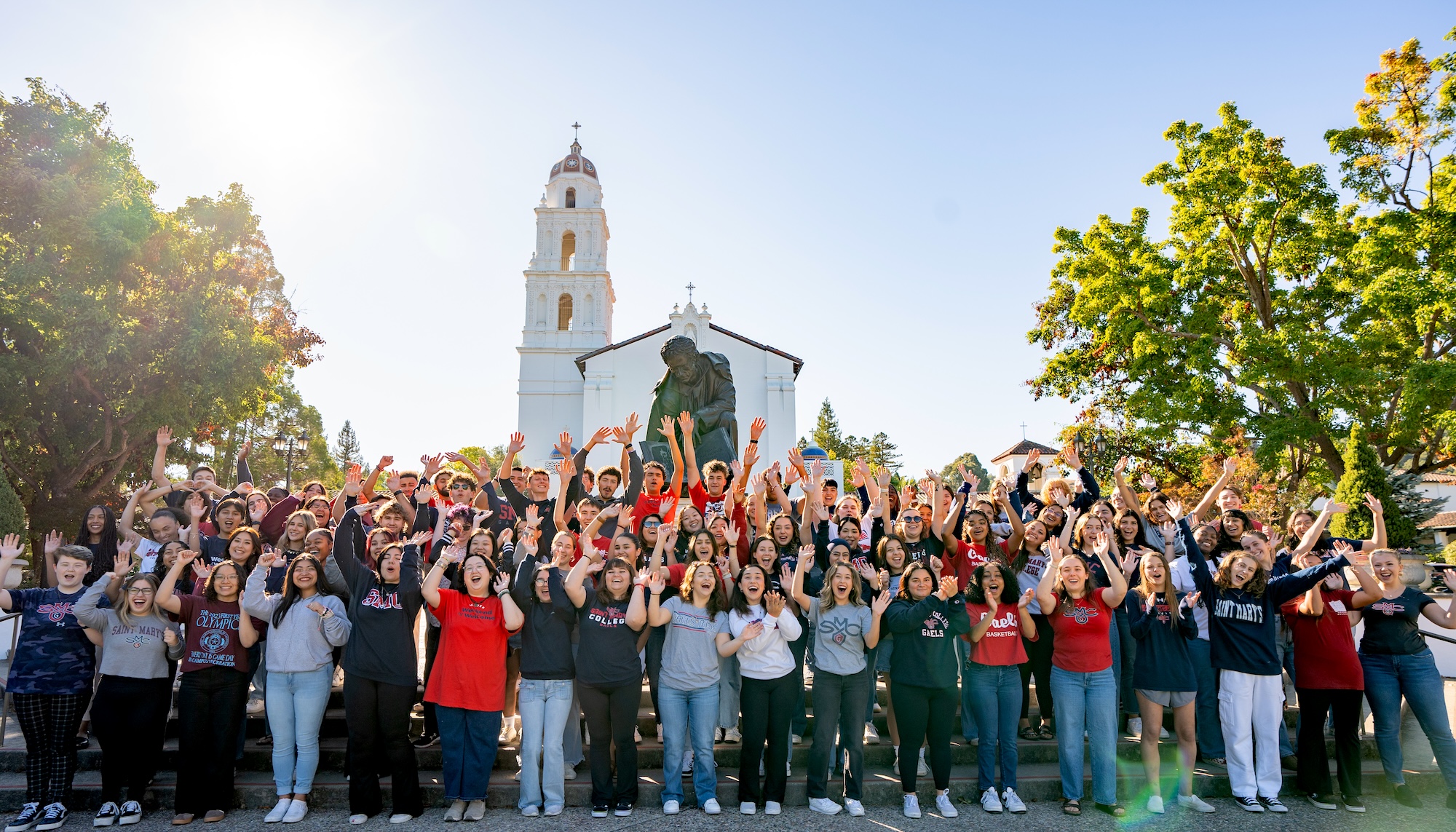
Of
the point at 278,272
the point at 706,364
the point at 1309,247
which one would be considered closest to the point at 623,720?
the point at 706,364

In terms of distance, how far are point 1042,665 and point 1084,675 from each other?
0.88 metres

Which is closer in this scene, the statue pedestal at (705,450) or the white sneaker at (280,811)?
the white sneaker at (280,811)

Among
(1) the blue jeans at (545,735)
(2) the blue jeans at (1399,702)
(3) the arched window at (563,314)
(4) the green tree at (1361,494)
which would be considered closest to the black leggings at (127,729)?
(1) the blue jeans at (545,735)

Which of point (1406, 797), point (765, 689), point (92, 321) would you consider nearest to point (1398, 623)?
point (1406, 797)

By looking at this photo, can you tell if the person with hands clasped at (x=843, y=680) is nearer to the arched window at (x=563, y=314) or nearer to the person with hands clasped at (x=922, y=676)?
the person with hands clasped at (x=922, y=676)

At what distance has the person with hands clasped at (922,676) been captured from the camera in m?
5.34

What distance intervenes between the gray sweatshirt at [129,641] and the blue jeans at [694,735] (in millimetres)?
3217

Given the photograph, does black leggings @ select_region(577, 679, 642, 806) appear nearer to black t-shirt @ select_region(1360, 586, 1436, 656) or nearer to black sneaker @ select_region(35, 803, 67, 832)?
black sneaker @ select_region(35, 803, 67, 832)

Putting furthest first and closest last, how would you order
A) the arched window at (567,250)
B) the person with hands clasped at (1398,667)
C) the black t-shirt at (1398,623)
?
1. the arched window at (567,250)
2. the black t-shirt at (1398,623)
3. the person with hands clasped at (1398,667)

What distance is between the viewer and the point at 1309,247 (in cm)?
1736

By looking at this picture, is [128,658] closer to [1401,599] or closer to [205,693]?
[205,693]

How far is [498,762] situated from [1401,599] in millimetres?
6655

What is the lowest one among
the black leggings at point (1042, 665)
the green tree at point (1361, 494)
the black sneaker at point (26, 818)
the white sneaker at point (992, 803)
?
the black sneaker at point (26, 818)

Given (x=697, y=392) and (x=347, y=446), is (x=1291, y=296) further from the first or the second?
(x=347, y=446)
